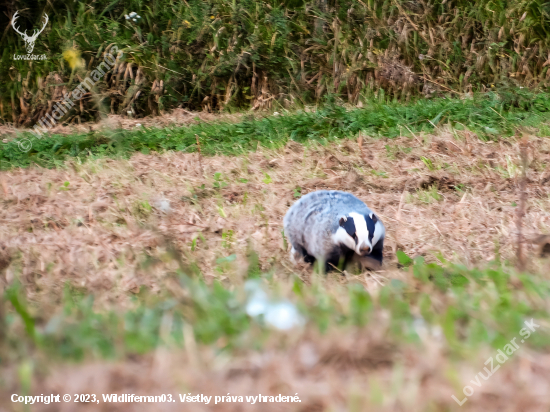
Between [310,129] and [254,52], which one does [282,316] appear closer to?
[310,129]

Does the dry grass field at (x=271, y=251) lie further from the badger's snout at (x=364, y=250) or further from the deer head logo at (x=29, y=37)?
the deer head logo at (x=29, y=37)

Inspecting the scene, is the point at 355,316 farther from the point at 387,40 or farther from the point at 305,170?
the point at 387,40

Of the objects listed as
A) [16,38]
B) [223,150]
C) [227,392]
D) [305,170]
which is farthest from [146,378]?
[16,38]

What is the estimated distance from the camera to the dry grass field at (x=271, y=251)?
4.63ft

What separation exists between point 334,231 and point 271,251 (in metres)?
0.54

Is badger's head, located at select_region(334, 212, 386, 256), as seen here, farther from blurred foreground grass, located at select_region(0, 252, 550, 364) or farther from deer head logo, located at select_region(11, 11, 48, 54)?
deer head logo, located at select_region(11, 11, 48, 54)

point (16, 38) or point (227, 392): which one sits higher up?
point (227, 392)

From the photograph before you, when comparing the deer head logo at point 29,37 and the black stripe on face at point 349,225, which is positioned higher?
the black stripe on face at point 349,225

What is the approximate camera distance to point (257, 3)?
9273mm

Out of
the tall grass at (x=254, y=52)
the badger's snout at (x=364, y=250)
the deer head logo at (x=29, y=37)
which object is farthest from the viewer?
the deer head logo at (x=29, y=37)

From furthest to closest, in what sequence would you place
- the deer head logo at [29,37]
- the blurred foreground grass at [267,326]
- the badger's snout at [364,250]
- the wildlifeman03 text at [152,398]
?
the deer head logo at [29,37], the badger's snout at [364,250], the blurred foreground grass at [267,326], the wildlifeman03 text at [152,398]

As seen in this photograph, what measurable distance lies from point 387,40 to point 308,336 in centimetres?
816

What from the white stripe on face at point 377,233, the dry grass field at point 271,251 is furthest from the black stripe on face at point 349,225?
the dry grass field at point 271,251

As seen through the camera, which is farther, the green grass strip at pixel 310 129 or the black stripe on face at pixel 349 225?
the green grass strip at pixel 310 129
